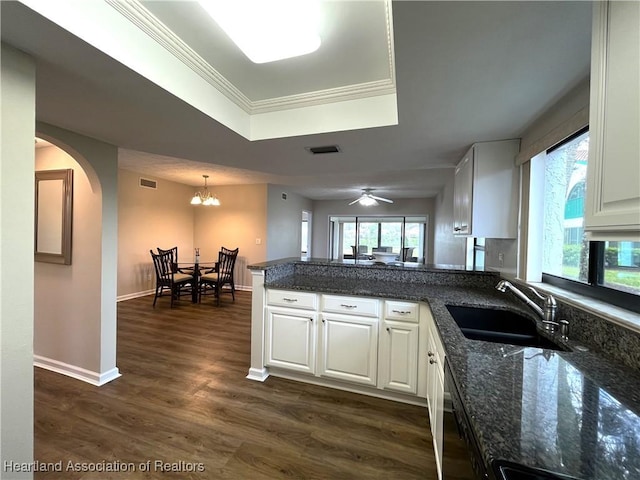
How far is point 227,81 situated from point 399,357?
241 cm

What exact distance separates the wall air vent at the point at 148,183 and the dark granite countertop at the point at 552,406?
5857 mm

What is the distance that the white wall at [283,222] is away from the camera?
6.24 metres

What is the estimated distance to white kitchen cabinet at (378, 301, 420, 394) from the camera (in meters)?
2.10

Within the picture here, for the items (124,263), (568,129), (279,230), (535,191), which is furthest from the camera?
(279,230)

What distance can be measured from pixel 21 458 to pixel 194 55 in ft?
7.58

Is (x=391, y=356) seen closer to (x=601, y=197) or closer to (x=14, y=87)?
(x=601, y=197)

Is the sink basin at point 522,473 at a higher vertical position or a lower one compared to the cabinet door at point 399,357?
higher

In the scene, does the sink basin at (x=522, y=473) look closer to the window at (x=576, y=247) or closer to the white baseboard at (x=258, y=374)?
the window at (x=576, y=247)

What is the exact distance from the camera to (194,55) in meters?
1.62

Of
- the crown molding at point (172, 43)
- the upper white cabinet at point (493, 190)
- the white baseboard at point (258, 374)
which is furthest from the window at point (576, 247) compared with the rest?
the white baseboard at point (258, 374)

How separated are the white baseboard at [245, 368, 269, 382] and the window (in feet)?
7.90

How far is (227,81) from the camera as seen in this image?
1.89 metres

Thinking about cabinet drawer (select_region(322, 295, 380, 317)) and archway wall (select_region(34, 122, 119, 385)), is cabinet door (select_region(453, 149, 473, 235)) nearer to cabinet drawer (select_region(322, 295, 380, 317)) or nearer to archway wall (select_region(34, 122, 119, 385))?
cabinet drawer (select_region(322, 295, 380, 317))

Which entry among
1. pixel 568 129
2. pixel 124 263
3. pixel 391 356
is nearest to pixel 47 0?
pixel 568 129
